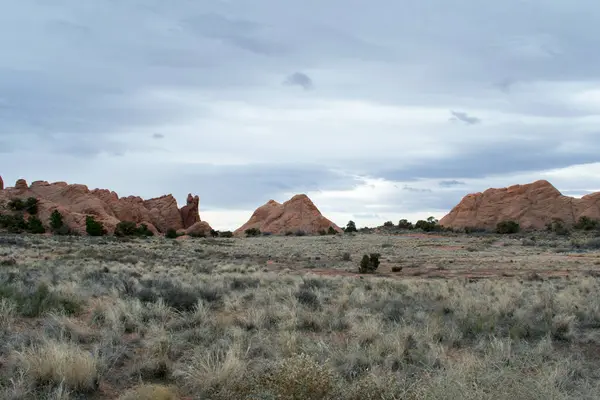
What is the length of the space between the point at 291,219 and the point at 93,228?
40590 millimetres

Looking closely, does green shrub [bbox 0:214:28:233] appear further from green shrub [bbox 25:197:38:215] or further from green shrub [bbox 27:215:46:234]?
green shrub [bbox 25:197:38:215]

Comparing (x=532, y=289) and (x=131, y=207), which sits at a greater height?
(x=131, y=207)

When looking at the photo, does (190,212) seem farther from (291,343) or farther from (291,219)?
(291,343)

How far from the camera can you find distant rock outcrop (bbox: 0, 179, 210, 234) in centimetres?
7669

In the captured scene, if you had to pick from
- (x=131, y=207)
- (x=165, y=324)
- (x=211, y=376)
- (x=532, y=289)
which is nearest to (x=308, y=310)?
(x=165, y=324)

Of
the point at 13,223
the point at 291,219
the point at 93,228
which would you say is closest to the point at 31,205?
the point at 13,223

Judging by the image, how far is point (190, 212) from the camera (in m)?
104

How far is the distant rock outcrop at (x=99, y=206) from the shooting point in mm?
76688

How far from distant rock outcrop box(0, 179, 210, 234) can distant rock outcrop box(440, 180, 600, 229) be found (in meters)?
50.7

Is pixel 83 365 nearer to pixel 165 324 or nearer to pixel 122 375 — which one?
pixel 122 375

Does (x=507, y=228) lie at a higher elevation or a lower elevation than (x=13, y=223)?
lower

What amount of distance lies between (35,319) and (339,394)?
671cm

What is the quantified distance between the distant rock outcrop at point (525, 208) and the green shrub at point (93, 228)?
207 ft

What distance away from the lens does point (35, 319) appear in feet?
32.0
